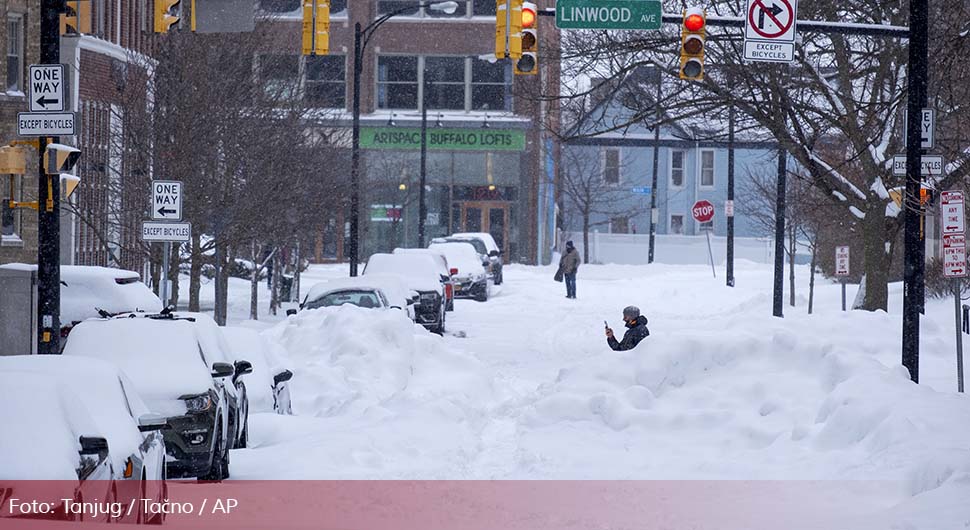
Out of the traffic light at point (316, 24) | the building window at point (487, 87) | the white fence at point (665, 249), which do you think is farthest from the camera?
the white fence at point (665, 249)

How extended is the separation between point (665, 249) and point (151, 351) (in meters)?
57.8

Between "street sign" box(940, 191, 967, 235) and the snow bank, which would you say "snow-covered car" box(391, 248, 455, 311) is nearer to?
the snow bank

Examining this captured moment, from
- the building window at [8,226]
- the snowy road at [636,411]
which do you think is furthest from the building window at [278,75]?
the building window at [8,226]

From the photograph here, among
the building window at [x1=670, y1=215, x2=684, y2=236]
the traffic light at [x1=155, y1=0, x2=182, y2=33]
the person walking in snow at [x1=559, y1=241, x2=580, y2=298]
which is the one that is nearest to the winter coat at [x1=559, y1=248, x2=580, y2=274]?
the person walking in snow at [x1=559, y1=241, x2=580, y2=298]

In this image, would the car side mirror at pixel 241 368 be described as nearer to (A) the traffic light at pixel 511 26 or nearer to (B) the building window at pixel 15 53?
(A) the traffic light at pixel 511 26

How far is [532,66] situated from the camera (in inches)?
661

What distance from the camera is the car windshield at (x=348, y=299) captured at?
2506 centimetres

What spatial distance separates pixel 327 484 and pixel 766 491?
3.67 meters

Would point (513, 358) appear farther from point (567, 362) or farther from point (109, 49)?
point (109, 49)

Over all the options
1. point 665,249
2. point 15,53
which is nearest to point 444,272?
point 15,53

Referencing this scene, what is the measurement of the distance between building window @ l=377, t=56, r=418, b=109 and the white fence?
45.9 ft

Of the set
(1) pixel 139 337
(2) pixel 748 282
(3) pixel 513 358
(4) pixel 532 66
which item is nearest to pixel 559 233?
(2) pixel 748 282

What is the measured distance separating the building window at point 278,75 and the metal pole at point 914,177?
13.9 meters

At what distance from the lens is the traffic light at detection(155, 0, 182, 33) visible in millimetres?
15922
